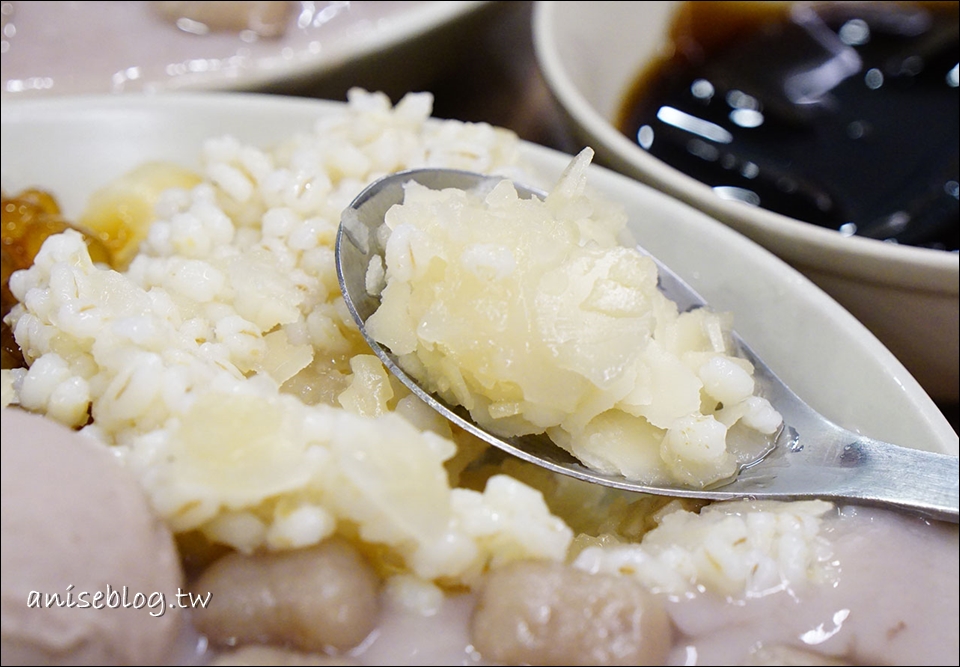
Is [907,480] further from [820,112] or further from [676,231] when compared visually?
[820,112]

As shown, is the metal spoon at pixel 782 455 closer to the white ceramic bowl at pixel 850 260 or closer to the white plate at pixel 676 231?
the white plate at pixel 676 231

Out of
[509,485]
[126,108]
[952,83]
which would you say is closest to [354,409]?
[509,485]

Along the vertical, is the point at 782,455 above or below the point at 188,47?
below

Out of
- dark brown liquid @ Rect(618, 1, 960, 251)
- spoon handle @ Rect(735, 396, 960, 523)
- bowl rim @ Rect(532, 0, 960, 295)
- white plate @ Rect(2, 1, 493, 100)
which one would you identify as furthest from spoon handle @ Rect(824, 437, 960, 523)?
white plate @ Rect(2, 1, 493, 100)

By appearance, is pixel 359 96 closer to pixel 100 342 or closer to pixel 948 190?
pixel 100 342

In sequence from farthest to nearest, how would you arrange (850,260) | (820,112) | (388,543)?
(820,112) → (850,260) → (388,543)

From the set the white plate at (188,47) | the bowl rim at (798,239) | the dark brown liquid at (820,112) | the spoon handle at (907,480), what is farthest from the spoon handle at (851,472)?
the white plate at (188,47)

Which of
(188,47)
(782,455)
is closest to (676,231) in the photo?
(782,455)
